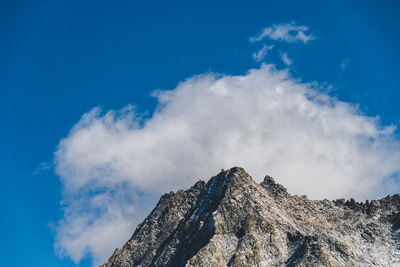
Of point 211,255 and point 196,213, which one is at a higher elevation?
point 196,213

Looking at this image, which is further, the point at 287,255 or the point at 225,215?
the point at 225,215

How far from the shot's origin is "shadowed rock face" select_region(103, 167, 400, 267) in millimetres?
97875

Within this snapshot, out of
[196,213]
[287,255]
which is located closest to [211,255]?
[287,255]

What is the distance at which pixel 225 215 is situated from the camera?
110000 millimetres

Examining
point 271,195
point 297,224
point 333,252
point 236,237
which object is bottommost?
point 236,237

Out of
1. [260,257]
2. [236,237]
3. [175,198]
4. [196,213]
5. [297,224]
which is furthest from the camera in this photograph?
[175,198]

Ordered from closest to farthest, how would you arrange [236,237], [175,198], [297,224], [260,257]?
[260,257]
[236,237]
[297,224]
[175,198]

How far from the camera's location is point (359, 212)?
12338 cm

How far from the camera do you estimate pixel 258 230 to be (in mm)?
104312

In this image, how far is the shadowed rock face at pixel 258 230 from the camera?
3853 inches

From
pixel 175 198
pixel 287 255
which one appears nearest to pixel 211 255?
pixel 287 255

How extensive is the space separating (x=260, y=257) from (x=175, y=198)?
174 ft

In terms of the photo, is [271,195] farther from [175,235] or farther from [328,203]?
[175,235]

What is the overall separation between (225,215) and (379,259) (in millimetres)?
38346
